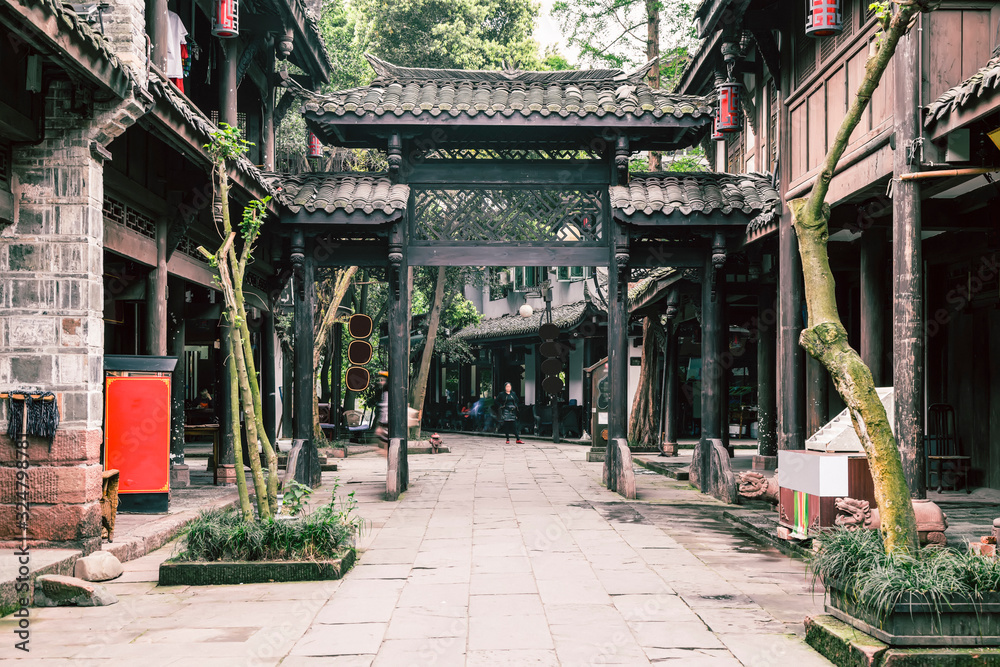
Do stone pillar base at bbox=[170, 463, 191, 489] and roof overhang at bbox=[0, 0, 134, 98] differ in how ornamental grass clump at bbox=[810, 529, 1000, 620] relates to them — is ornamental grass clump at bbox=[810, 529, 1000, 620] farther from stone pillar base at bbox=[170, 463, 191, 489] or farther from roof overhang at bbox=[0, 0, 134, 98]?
stone pillar base at bbox=[170, 463, 191, 489]

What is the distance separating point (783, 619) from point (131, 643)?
3.78 metres

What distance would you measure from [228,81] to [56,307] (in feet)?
21.1

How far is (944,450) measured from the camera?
12.4 metres

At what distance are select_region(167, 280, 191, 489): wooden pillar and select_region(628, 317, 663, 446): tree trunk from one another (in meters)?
10.3

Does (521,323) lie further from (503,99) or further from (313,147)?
(503,99)

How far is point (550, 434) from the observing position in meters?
28.8

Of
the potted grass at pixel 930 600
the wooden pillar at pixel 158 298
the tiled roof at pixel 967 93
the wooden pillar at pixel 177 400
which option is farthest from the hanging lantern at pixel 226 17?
the potted grass at pixel 930 600

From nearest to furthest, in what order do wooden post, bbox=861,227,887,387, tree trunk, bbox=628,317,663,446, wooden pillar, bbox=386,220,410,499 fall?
wooden post, bbox=861,227,887,387 < wooden pillar, bbox=386,220,410,499 < tree trunk, bbox=628,317,663,446

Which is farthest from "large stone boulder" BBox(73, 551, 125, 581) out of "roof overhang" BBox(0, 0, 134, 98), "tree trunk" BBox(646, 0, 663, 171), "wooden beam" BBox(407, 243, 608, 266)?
"tree trunk" BBox(646, 0, 663, 171)

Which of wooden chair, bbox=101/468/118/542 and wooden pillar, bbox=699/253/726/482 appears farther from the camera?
wooden pillar, bbox=699/253/726/482

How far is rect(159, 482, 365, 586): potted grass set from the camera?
7012 mm

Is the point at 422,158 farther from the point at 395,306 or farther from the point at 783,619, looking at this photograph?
the point at 783,619

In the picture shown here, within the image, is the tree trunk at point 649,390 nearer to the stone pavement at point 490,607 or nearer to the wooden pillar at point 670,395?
the wooden pillar at point 670,395

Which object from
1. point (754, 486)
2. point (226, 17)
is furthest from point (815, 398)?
point (226, 17)
